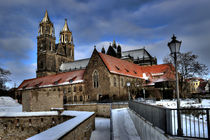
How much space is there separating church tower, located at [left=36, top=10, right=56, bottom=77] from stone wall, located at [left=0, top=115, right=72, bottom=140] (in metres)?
60.7

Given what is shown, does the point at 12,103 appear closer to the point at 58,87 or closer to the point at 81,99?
the point at 58,87

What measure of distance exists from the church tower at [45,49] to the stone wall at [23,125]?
60686mm

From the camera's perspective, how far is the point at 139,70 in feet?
178

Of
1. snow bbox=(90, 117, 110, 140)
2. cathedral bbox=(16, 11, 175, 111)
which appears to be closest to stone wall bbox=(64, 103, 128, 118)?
cathedral bbox=(16, 11, 175, 111)

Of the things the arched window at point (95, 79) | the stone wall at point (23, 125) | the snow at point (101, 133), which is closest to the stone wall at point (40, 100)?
the stone wall at point (23, 125)

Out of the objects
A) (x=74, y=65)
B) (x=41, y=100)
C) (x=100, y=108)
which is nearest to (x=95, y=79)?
(x=100, y=108)

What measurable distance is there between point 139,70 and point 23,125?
33.5m

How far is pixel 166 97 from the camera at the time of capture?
43.8 metres

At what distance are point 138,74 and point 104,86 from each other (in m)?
13.6

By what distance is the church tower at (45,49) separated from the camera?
90938mm

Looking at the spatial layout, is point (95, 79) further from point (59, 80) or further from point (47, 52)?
point (47, 52)

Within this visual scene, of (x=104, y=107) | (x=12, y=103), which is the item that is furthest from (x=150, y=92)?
(x=12, y=103)

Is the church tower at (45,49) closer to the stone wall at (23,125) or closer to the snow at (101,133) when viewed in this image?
the stone wall at (23,125)

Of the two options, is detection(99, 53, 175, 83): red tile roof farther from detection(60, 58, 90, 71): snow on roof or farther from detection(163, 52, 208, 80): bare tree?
detection(60, 58, 90, 71): snow on roof
